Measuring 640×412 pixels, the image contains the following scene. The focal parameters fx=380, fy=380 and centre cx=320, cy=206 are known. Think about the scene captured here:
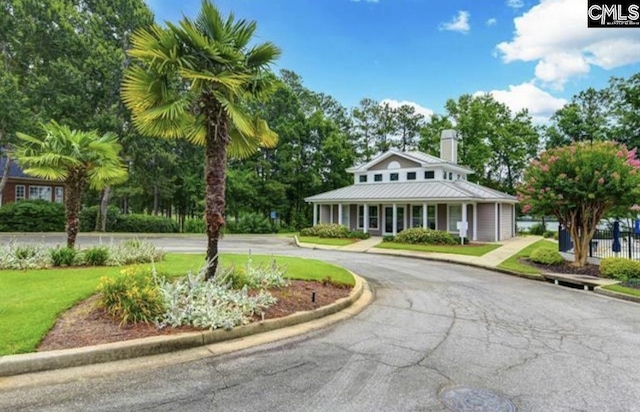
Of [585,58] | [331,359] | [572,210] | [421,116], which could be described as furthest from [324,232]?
[421,116]

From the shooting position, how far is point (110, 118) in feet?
85.5

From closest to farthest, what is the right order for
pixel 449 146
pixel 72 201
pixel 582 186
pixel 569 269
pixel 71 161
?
1. pixel 71 161
2. pixel 72 201
3. pixel 582 186
4. pixel 569 269
5. pixel 449 146

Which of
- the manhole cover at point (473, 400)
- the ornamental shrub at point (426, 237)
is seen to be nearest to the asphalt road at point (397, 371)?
the manhole cover at point (473, 400)

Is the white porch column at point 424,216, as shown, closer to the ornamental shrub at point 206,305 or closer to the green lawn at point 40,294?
the green lawn at point 40,294

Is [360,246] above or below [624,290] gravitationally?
above

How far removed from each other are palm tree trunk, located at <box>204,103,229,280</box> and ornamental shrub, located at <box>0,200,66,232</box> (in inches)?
1007

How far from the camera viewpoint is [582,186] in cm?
1234

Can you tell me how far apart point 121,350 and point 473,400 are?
385 cm

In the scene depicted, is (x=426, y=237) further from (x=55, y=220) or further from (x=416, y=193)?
(x=55, y=220)

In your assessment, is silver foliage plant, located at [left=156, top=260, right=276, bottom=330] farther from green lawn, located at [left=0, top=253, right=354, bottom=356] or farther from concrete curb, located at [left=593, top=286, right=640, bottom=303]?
concrete curb, located at [left=593, top=286, right=640, bottom=303]

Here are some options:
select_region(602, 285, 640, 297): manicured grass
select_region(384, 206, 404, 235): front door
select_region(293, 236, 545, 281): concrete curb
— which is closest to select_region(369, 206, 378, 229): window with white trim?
select_region(384, 206, 404, 235): front door

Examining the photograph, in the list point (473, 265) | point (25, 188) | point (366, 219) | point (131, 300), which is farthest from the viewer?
point (25, 188)

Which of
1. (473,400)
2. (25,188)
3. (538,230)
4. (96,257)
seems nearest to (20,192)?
(25,188)

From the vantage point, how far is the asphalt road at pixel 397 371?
3527mm
